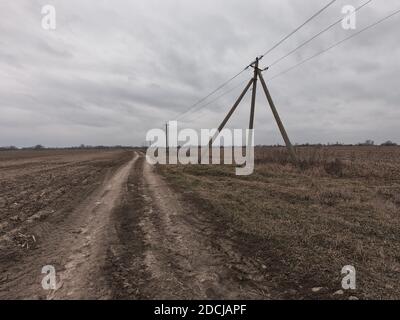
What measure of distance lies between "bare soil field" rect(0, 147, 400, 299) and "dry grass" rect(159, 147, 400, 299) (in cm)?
2

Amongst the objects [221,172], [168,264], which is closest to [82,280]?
[168,264]

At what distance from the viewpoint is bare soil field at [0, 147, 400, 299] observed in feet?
12.5

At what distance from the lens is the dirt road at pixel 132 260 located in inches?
146

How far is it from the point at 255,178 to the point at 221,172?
2.83 meters

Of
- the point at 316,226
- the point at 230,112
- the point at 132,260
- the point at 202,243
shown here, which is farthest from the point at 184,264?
the point at 230,112

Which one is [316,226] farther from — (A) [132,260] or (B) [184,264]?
(A) [132,260]

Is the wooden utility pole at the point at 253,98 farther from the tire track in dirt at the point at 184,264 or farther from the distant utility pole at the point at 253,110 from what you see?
the tire track in dirt at the point at 184,264

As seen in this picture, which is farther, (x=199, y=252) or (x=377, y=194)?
(x=377, y=194)

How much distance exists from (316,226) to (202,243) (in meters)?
2.58

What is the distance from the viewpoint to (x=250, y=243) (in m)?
5.41

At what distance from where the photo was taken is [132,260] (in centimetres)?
464

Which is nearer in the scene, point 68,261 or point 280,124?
point 68,261

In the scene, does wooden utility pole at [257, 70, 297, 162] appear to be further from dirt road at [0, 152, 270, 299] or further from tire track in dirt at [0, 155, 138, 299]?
tire track in dirt at [0, 155, 138, 299]

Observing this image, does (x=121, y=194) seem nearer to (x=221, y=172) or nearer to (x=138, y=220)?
(x=138, y=220)
